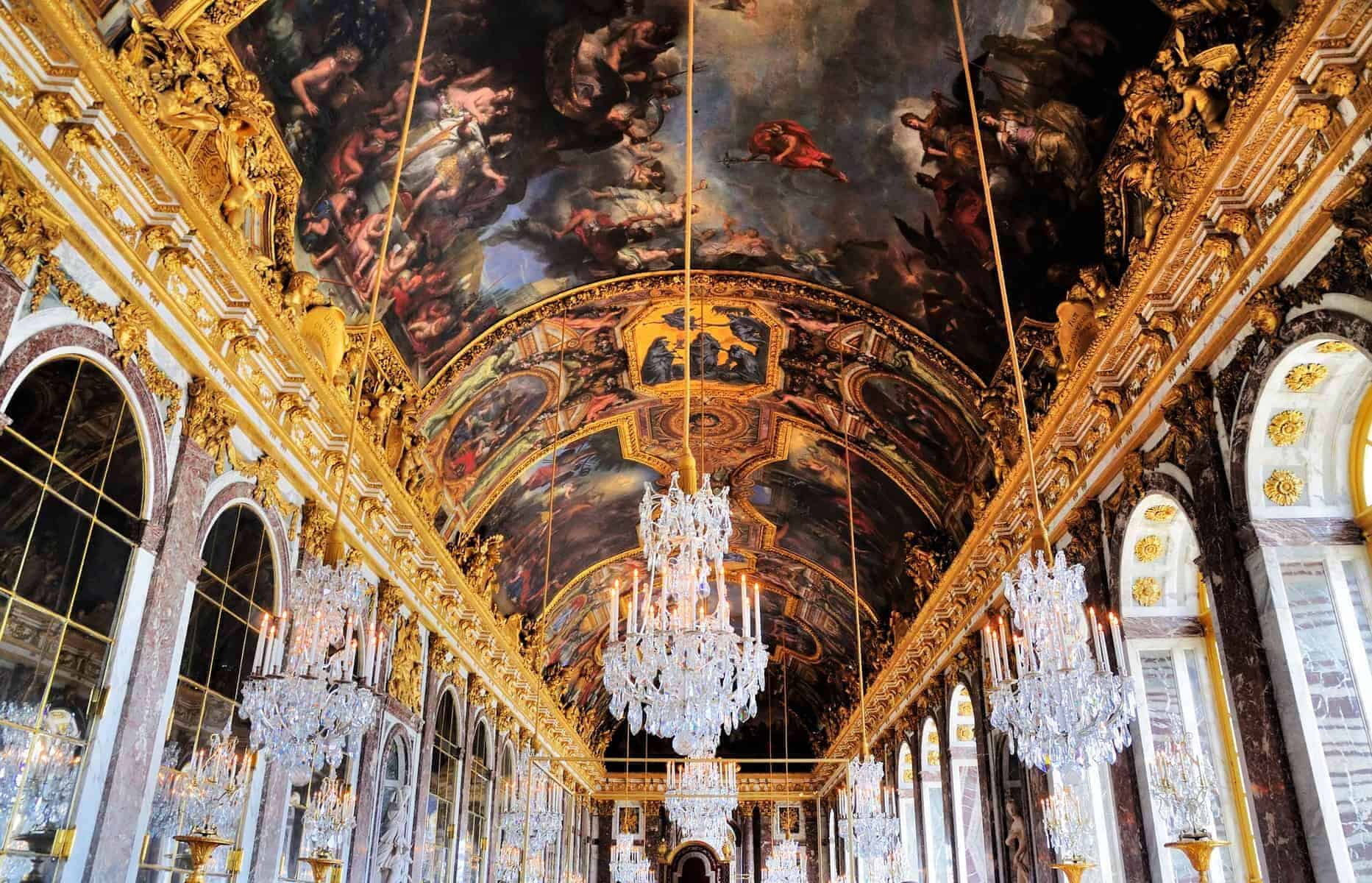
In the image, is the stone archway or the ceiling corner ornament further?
the stone archway

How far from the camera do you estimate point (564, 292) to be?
14906 millimetres

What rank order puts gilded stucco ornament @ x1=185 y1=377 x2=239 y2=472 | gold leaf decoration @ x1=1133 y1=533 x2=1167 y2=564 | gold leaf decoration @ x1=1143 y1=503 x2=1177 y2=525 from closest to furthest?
gilded stucco ornament @ x1=185 y1=377 x2=239 y2=472
gold leaf decoration @ x1=1143 y1=503 x2=1177 y2=525
gold leaf decoration @ x1=1133 y1=533 x2=1167 y2=564

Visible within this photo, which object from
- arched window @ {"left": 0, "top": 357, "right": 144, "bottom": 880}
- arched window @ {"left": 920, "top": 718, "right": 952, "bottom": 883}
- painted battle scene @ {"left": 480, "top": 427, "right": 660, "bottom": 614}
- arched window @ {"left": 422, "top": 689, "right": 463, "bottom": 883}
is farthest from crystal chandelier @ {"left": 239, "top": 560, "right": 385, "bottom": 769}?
arched window @ {"left": 920, "top": 718, "right": 952, "bottom": 883}

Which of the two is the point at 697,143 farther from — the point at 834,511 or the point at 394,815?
the point at 834,511

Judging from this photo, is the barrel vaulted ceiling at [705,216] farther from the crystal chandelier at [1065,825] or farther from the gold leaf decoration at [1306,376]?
the crystal chandelier at [1065,825]

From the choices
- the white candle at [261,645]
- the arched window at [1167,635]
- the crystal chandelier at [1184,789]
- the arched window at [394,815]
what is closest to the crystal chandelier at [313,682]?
the white candle at [261,645]

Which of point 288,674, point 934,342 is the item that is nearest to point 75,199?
point 288,674

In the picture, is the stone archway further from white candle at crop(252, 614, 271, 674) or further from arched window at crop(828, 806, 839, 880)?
white candle at crop(252, 614, 271, 674)

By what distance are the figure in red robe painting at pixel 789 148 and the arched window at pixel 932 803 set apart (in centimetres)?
1180

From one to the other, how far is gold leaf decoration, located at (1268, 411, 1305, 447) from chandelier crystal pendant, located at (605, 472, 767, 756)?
Result: 4.25 metres

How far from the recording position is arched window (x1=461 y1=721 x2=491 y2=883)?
18.4 m

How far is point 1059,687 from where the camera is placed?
6.54m

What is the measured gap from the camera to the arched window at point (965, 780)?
17.5 meters

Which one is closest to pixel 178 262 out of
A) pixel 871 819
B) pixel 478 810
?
pixel 871 819
